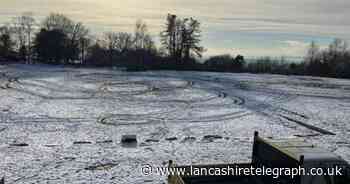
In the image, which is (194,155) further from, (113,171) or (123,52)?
(123,52)

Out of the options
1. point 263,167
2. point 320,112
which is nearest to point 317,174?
point 263,167

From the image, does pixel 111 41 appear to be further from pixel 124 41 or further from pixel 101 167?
pixel 101 167

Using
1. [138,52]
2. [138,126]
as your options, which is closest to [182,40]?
[138,52]

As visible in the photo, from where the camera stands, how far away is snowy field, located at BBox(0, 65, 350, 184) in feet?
34.9

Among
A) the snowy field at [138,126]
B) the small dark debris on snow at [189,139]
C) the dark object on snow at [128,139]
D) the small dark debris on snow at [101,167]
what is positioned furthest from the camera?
the small dark debris on snow at [189,139]

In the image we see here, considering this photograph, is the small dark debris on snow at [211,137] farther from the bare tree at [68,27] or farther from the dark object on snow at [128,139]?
the bare tree at [68,27]

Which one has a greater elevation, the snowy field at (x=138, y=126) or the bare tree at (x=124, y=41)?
the bare tree at (x=124, y=41)

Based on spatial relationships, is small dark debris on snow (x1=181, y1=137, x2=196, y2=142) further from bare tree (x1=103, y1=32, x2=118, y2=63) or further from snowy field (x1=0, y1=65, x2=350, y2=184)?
bare tree (x1=103, y1=32, x2=118, y2=63)

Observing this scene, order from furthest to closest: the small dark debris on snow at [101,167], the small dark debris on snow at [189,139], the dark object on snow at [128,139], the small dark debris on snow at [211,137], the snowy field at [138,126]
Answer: the small dark debris on snow at [211,137] → the small dark debris on snow at [189,139] → the dark object on snow at [128,139] → the snowy field at [138,126] → the small dark debris on snow at [101,167]

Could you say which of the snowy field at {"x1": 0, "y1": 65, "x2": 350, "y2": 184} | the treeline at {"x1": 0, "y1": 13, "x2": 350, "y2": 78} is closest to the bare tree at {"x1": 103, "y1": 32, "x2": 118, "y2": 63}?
the treeline at {"x1": 0, "y1": 13, "x2": 350, "y2": 78}

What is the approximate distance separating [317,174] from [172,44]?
60735mm

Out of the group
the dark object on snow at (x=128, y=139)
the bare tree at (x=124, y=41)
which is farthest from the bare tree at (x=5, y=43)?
the dark object on snow at (x=128, y=139)

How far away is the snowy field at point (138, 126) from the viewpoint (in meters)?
10.6

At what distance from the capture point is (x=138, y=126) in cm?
1622
